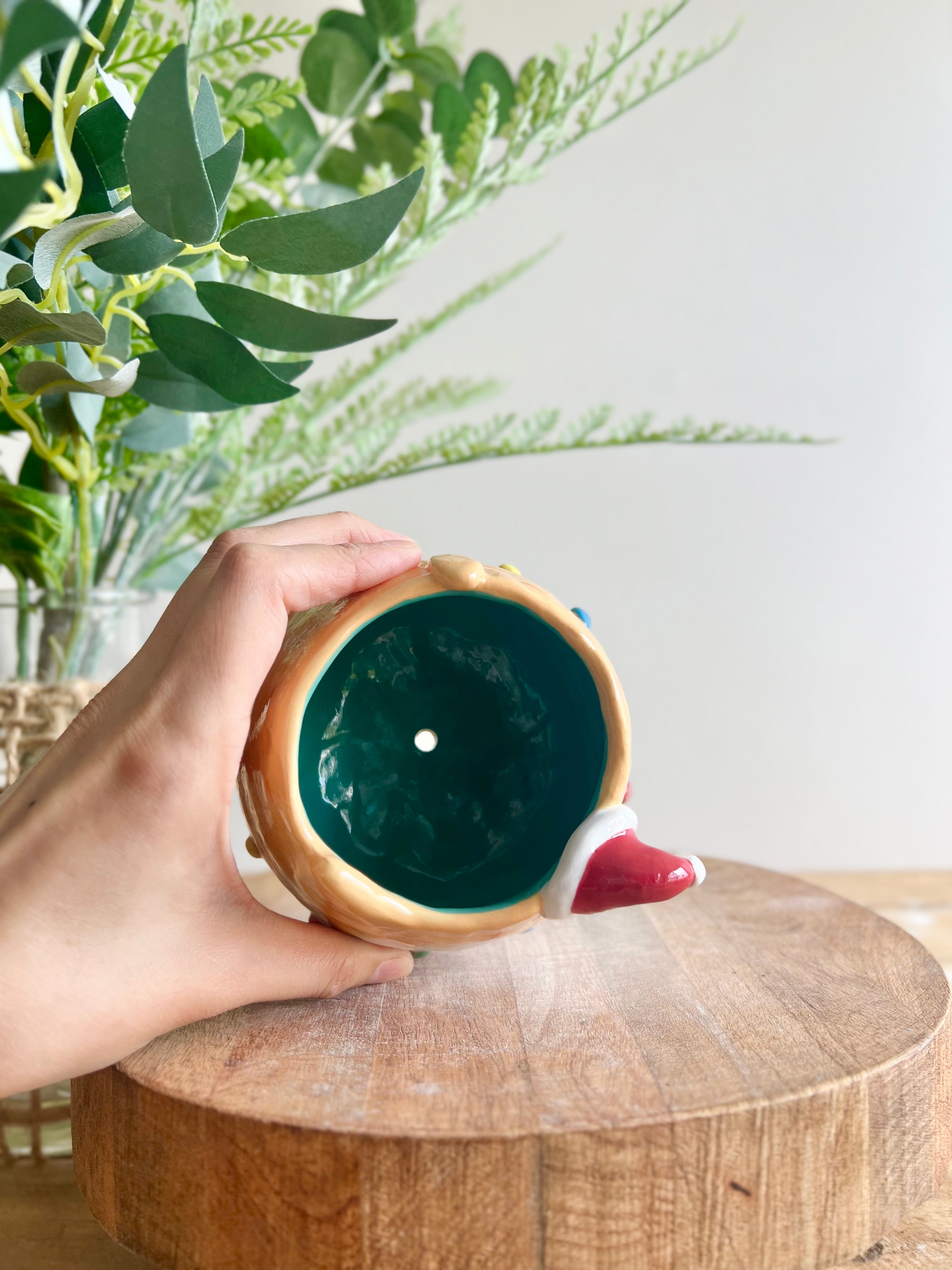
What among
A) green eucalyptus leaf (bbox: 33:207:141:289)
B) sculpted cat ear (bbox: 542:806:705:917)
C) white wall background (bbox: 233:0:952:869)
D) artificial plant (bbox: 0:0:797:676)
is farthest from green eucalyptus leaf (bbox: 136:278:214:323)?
white wall background (bbox: 233:0:952:869)

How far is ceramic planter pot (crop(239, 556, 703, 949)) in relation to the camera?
40 centimetres

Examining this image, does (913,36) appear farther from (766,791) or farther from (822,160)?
(766,791)

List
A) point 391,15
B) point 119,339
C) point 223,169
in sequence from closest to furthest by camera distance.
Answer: point 223,169 < point 119,339 < point 391,15

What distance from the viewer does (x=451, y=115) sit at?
0.61 meters

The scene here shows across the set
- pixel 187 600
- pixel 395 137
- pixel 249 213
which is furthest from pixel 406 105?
pixel 187 600

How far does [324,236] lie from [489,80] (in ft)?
A: 1.16

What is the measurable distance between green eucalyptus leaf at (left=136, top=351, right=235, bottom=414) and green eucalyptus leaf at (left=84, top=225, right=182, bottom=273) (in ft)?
0.27

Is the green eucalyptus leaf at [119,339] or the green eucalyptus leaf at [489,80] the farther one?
the green eucalyptus leaf at [489,80]

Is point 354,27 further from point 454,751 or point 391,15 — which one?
point 454,751

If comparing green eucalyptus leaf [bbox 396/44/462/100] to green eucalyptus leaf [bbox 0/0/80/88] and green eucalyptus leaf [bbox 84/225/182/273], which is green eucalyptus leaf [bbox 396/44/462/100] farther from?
green eucalyptus leaf [bbox 0/0/80/88]

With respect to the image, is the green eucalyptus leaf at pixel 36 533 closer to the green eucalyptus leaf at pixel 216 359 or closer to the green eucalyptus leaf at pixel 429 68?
the green eucalyptus leaf at pixel 216 359

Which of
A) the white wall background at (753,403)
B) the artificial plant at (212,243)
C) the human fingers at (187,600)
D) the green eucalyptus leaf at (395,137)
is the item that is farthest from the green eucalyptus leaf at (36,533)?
the white wall background at (753,403)

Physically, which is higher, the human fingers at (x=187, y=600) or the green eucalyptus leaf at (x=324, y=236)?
the green eucalyptus leaf at (x=324, y=236)

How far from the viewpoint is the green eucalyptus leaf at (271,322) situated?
1.28 ft
